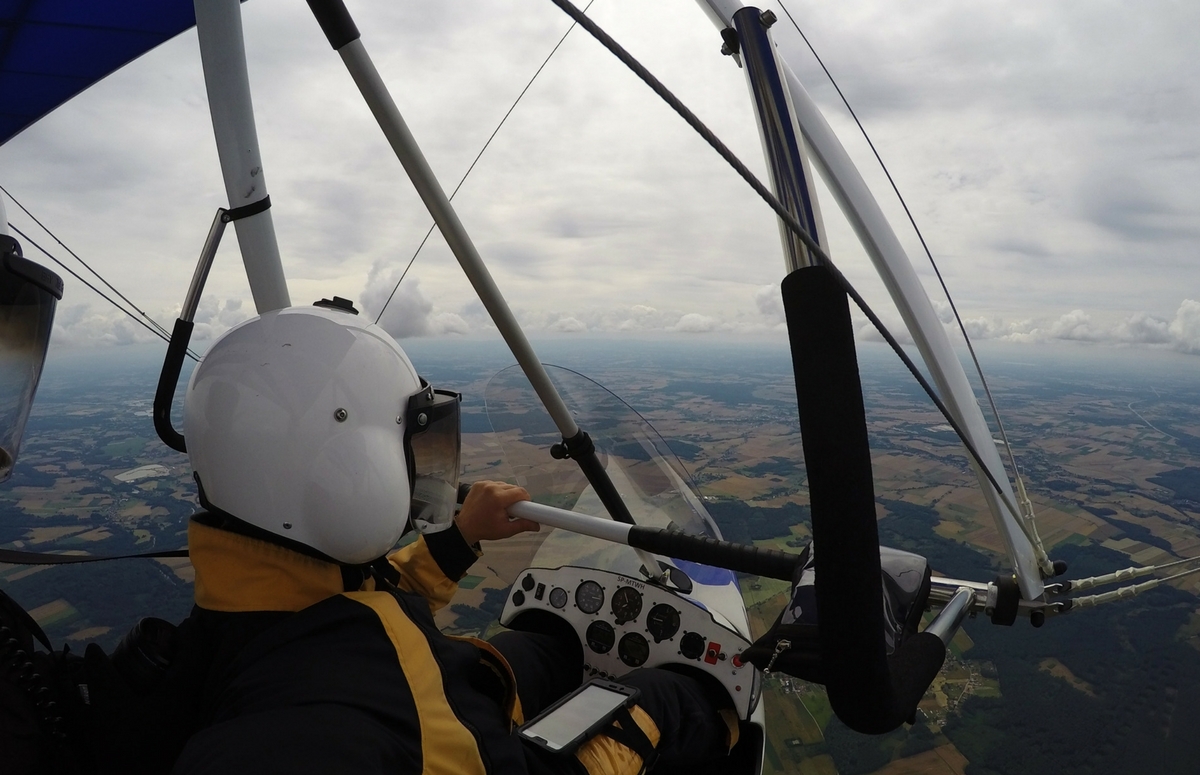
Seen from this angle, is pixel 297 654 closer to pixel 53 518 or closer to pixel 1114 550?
pixel 53 518

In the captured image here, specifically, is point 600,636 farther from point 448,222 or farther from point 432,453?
point 448,222

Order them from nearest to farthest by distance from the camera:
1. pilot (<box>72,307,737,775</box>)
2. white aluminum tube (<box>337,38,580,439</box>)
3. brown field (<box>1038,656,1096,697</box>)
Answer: pilot (<box>72,307,737,775</box>), white aluminum tube (<box>337,38,580,439</box>), brown field (<box>1038,656,1096,697</box>)

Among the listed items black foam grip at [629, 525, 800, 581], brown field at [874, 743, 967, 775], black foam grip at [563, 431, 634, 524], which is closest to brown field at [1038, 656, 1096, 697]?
brown field at [874, 743, 967, 775]

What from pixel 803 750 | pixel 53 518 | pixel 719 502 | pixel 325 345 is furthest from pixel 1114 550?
pixel 53 518

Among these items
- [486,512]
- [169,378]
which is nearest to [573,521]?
[486,512]

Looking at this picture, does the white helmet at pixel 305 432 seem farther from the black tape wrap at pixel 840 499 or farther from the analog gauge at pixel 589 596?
the analog gauge at pixel 589 596

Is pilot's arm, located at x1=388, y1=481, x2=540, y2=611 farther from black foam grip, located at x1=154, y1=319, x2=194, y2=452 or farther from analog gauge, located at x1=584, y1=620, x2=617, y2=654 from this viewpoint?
black foam grip, located at x1=154, y1=319, x2=194, y2=452
